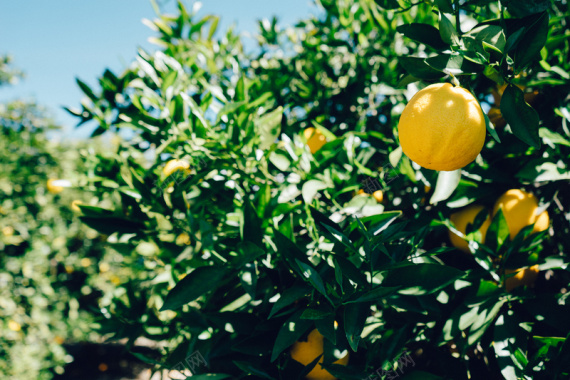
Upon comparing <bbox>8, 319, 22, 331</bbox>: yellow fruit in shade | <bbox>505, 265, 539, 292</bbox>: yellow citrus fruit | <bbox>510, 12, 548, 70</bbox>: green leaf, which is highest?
<bbox>510, 12, 548, 70</bbox>: green leaf

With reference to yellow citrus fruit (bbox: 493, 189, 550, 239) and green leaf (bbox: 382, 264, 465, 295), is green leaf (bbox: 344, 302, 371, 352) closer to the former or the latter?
green leaf (bbox: 382, 264, 465, 295)

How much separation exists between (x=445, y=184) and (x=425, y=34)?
0.38m

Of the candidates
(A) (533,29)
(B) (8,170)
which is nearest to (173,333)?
(A) (533,29)

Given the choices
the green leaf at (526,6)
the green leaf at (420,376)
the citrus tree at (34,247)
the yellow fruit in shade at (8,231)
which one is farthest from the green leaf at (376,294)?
the yellow fruit in shade at (8,231)

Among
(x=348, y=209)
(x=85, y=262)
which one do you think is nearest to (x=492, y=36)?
(x=348, y=209)

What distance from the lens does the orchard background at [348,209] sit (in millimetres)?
791

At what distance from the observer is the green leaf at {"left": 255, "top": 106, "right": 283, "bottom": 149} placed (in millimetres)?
1202

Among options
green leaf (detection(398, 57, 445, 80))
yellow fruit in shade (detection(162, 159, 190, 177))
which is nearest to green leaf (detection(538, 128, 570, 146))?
green leaf (detection(398, 57, 445, 80))

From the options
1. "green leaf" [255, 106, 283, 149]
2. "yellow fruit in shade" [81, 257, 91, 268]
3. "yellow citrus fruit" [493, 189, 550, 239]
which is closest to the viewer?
"yellow citrus fruit" [493, 189, 550, 239]

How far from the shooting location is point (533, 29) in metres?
0.71

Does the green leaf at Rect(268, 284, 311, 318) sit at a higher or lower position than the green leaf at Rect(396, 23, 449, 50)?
lower

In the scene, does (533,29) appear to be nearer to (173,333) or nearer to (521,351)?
(521,351)

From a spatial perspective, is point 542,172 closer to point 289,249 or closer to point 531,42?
point 531,42

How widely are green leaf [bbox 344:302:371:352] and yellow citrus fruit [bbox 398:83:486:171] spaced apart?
356mm
